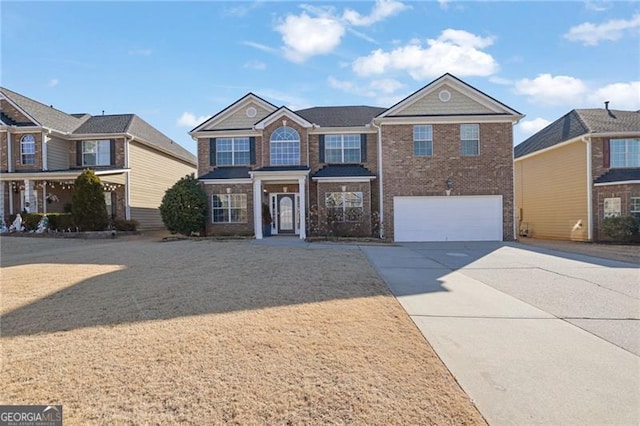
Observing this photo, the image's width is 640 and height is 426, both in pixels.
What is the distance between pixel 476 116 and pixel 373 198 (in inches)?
249


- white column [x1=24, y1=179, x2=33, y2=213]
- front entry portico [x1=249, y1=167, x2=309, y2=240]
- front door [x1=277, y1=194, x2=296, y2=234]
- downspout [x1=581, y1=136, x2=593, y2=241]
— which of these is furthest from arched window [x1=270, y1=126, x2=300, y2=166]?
downspout [x1=581, y1=136, x2=593, y2=241]

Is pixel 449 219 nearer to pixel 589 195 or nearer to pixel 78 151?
pixel 589 195

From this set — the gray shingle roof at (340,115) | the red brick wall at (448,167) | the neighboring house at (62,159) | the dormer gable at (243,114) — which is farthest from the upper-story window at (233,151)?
the red brick wall at (448,167)

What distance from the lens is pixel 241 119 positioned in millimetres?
20047

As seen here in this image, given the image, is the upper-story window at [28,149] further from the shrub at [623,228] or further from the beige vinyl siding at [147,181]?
the shrub at [623,228]

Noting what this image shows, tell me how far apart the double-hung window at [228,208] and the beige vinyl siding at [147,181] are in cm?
614

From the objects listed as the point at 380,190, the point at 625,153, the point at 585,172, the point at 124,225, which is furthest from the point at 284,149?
the point at 625,153

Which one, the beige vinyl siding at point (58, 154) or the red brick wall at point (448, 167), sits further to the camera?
the beige vinyl siding at point (58, 154)

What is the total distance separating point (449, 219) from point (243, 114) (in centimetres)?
1234

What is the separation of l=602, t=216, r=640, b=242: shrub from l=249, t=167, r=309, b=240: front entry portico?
46.8ft

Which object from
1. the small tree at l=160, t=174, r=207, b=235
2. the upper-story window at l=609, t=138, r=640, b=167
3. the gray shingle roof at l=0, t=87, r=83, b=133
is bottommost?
the small tree at l=160, t=174, r=207, b=235

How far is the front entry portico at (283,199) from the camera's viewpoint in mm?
17500

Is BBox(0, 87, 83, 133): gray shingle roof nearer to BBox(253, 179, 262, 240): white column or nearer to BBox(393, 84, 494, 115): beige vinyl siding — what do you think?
BBox(253, 179, 262, 240): white column

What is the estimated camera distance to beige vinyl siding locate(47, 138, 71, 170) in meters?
21.1
